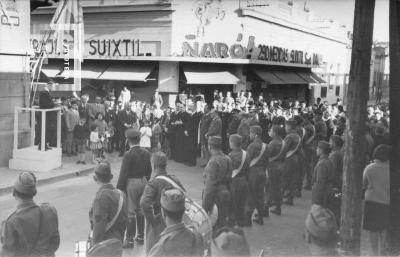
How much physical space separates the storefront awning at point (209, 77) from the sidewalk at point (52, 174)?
390 inches

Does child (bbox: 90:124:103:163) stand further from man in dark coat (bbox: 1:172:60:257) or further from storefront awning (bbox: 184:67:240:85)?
storefront awning (bbox: 184:67:240:85)

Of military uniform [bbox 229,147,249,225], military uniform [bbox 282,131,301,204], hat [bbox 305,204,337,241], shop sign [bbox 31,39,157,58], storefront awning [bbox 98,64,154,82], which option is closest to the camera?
hat [bbox 305,204,337,241]

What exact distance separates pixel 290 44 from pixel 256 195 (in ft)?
67.8

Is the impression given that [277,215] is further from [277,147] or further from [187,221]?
[187,221]

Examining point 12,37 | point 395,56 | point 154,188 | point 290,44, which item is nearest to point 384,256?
point 395,56

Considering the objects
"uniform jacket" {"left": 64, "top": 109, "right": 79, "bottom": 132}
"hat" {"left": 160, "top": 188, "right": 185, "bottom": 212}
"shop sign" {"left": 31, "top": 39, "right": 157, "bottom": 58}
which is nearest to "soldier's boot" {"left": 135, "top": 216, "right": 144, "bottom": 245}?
"hat" {"left": 160, "top": 188, "right": 185, "bottom": 212}

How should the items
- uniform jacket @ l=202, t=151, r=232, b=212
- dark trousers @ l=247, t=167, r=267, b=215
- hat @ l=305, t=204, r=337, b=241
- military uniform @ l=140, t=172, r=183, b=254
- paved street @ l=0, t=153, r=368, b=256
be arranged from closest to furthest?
1. hat @ l=305, t=204, r=337, b=241
2. military uniform @ l=140, t=172, r=183, b=254
3. uniform jacket @ l=202, t=151, r=232, b=212
4. paved street @ l=0, t=153, r=368, b=256
5. dark trousers @ l=247, t=167, r=267, b=215

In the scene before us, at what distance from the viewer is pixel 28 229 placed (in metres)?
4.28

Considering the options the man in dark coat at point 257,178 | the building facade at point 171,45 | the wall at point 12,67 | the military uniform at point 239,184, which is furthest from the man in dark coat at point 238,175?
the building facade at point 171,45

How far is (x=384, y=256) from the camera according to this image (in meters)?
6.21

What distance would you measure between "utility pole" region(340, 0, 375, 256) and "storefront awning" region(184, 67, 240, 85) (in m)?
16.2

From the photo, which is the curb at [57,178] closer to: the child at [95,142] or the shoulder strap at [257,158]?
the child at [95,142]

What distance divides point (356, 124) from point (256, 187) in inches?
123

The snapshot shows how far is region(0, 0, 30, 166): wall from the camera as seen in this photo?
11.6m
